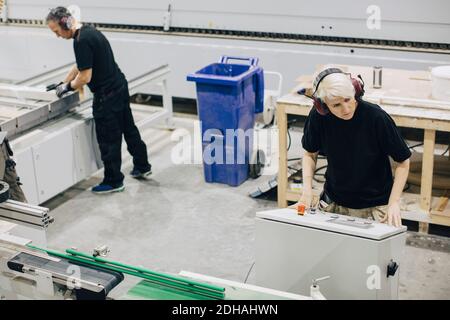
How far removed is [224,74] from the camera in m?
4.59

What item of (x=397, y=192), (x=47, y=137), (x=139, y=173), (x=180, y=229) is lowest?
(x=180, y=229)

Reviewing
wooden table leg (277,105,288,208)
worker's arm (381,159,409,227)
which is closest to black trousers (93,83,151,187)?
wooden table leg (277,105,288,208)

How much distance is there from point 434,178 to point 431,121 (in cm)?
63

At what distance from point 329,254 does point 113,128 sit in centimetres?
261

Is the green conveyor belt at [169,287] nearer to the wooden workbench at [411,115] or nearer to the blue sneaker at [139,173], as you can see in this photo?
the wooden workbench at [411,115]

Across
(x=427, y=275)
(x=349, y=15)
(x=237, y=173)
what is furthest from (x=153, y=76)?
(x=427, y=275)

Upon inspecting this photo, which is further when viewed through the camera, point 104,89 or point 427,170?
point 104,89

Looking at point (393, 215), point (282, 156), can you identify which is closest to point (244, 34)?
point (282, 156)

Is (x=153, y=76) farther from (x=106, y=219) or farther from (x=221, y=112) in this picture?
(x=106, y=219)

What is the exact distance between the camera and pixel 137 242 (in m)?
3.77

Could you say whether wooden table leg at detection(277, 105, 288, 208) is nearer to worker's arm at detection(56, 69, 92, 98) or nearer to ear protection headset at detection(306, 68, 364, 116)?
worker's arm at detection(56, 69, 92, 98)

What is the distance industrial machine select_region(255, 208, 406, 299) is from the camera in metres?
1.91

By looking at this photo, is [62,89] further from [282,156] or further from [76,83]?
[282,156]

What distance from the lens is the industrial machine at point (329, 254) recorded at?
6.25 feet
